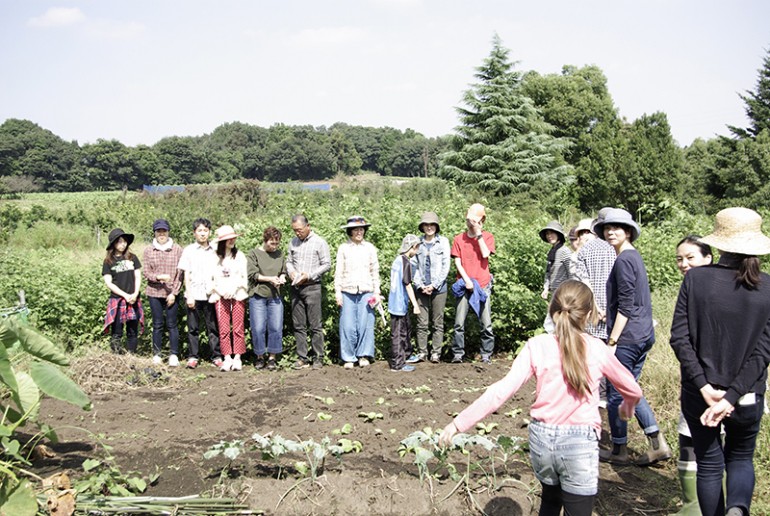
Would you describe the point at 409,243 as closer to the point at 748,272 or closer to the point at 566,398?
the point at 748,272

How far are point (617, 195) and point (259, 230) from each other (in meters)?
34.4

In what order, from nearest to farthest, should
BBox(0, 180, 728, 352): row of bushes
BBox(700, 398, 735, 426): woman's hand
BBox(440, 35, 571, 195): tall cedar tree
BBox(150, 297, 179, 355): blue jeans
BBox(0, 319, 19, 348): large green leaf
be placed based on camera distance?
BBox(700, 398, 735, 426): woman's hand → BBox(0, 319, 19, 348): large green leaf → BBox(150, 297, 179, 355): blue jeans → BBox(0, 180, 728, 352): row of bushes → BBox(440, 35, 571, 195): tall cedar tree

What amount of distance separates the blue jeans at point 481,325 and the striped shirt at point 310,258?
5.95 feet

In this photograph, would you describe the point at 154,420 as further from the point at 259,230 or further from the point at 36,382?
the point at 259,230

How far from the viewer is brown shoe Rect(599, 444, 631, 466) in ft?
17.5

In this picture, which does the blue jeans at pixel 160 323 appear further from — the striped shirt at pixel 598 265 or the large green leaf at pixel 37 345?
the striped shirt at pixel 598 265

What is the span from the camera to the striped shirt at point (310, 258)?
8.55 metres

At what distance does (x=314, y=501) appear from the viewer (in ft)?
14.3

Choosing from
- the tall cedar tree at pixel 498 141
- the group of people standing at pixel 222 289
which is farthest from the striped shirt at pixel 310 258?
the tall cedar tree at pixel 498 141

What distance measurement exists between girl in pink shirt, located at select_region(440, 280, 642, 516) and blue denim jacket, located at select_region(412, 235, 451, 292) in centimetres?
510

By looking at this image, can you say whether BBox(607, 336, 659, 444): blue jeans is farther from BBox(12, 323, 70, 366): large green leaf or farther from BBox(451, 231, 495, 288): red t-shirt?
BBox(12, 323, 70, 366): large green leaf

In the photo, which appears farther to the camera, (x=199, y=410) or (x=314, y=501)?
(x=199, y=410)

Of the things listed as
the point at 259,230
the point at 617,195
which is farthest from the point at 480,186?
the point at 259,230

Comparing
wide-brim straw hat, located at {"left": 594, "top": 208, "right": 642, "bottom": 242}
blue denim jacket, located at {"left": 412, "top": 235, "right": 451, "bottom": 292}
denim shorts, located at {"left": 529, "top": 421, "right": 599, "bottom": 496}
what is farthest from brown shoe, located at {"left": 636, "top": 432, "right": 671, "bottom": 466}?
blue denim jacket, located at {"left": 412, "top": 235, "right": 451, "bottom": 292}
